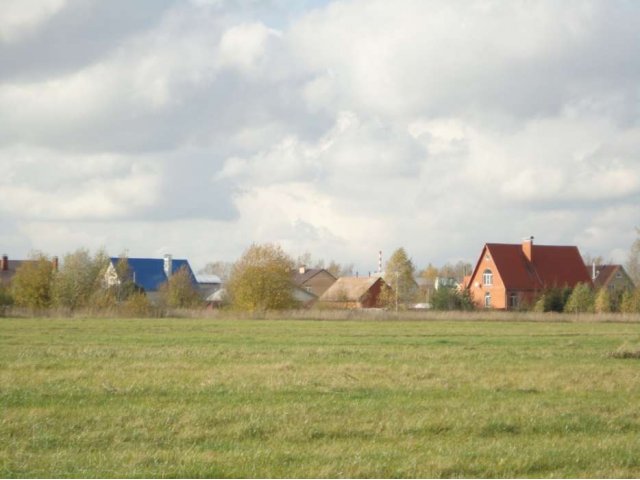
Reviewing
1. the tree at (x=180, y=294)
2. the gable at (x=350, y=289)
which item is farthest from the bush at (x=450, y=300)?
the tree at (x=180, y=294)

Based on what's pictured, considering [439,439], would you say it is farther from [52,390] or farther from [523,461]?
[52,390]


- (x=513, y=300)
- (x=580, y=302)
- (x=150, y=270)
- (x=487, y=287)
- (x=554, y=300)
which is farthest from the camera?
(x=150, y=270)

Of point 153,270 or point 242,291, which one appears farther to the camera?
point 153,270

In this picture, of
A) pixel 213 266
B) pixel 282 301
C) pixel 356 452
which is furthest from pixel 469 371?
pixel 213 266

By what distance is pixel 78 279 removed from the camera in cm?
9138

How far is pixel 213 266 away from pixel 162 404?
168573 millimetres

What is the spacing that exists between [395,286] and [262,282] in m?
25.0

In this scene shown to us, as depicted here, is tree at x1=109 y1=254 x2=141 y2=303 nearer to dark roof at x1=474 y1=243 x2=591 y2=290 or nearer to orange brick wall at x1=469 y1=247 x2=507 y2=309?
orange brick wall at x1=469 y1=247 x2=507 y2=309

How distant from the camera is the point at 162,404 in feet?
53.2

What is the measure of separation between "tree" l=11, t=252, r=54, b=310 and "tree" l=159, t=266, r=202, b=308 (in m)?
12.8

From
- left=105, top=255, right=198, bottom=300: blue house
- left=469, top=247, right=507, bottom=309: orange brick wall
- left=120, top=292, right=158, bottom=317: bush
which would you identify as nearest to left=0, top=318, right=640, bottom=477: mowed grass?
left=120, top=292, right=158, bottom=317: bush

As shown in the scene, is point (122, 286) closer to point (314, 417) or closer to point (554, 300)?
point (554, 300)

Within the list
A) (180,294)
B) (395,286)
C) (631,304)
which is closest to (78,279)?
(180,294)

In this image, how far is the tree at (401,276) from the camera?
111062 mm
